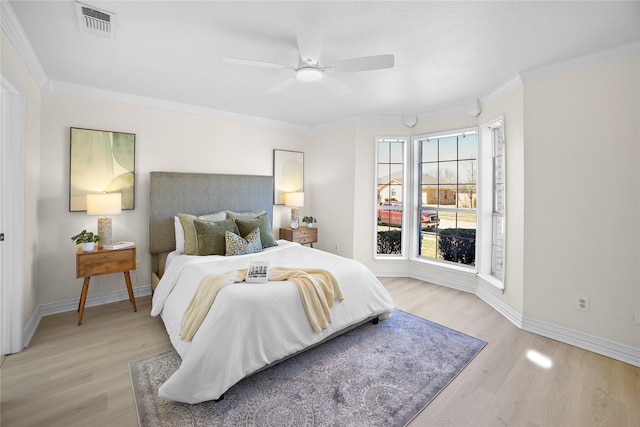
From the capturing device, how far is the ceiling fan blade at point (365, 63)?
7.04 feet

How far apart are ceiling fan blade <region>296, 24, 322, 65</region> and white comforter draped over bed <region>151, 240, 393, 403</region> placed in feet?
5.71

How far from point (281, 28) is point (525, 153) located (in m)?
2.56

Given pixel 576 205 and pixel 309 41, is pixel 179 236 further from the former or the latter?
pixel 576 205

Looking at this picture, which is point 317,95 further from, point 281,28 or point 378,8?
point 378,8

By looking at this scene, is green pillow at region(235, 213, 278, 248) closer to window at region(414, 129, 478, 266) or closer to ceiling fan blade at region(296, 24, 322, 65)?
ceiling fan blade at region(296, 24, 322, 65)

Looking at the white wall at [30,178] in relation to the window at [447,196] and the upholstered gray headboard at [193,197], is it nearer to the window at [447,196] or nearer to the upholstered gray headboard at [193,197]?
the upholstered gray headboard at [193,197]

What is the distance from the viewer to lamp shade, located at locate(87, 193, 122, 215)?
304cm

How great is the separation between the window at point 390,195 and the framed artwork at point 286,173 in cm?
136

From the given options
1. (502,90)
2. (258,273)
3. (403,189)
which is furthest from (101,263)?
(502,90)

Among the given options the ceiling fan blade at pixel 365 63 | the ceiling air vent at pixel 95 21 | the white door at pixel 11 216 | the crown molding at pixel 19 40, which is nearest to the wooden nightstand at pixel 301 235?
the ceiling fan blade at pixel 365 63

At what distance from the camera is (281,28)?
2.16 meters

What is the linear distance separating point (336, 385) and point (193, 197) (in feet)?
9.68

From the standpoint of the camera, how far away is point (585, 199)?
260 centimetres

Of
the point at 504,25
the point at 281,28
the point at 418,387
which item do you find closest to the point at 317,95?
the point at 281,28
